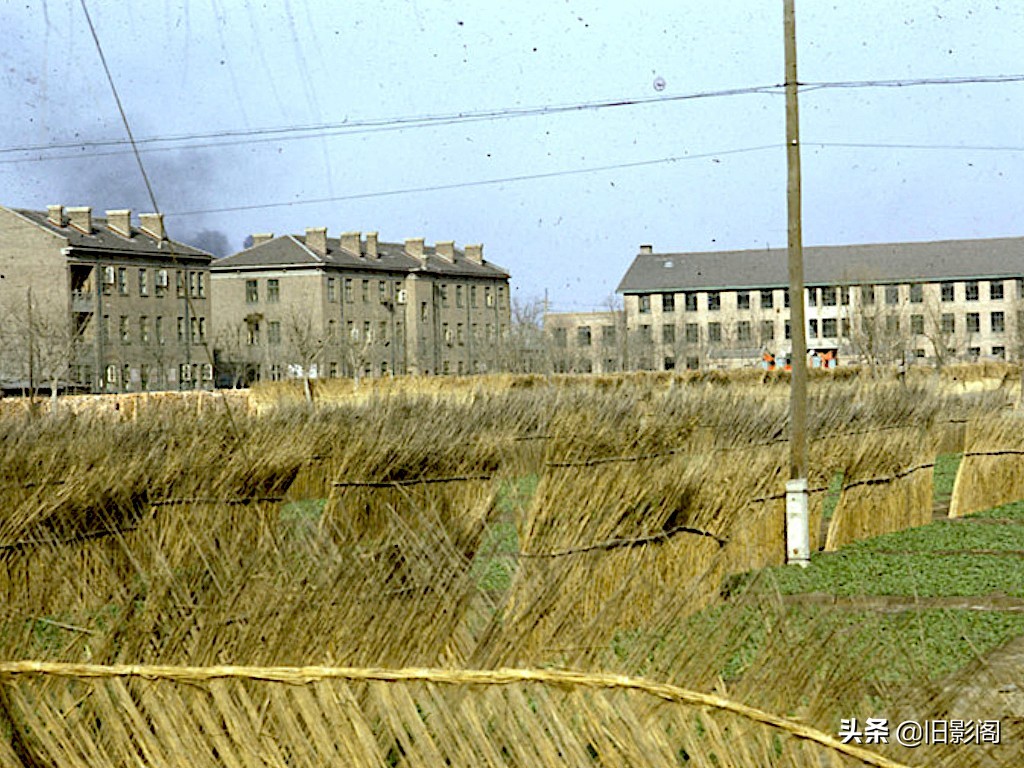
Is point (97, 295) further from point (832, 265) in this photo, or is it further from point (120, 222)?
point (832, 265)

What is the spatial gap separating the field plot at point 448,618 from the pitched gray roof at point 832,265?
180 ft

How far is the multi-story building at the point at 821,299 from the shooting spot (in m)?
63.7

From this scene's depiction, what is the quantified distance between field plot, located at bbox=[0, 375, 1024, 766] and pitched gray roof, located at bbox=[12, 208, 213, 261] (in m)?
35.9

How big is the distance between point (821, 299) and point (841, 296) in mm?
4033

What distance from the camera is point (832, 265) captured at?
6706cm

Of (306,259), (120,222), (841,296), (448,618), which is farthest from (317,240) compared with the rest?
(448,618)

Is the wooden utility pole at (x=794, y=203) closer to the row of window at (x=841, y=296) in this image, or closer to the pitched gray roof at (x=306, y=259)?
the pitched gray roof at (x=306, y=259)

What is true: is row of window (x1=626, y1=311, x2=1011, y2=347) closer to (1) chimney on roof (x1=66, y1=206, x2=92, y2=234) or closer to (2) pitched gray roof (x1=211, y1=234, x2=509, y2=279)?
(2) pitched gray roof (x1=211, y1=234, x2=509, y2=279)

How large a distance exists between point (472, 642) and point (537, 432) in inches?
501

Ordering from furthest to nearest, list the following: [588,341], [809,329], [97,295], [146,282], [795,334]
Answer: [588,341] → [809,329] → [146,282] → [97,295] → [795,334]

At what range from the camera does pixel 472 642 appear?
15.3 ft

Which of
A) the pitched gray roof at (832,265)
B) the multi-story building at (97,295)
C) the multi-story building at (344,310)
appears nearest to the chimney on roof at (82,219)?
the multi-story building at (97,295)

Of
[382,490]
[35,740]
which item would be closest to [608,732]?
[35,740]

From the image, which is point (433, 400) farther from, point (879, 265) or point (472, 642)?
point (879, 265)
